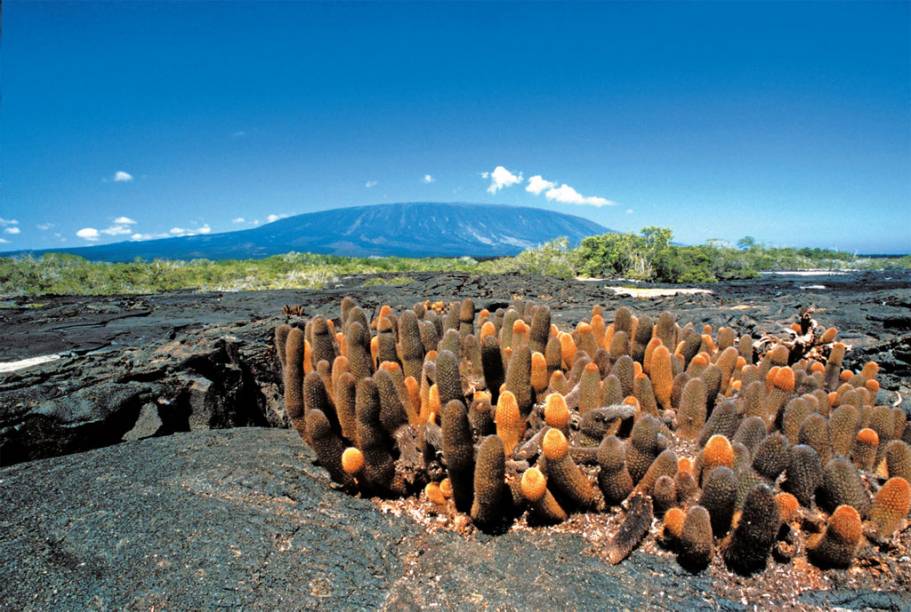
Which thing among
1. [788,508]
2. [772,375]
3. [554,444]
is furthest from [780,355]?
[554,444]

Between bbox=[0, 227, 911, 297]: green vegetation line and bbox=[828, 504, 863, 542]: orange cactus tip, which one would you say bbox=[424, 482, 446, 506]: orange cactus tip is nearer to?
bbox=[828, 504, 863, 542]: orange cactus tip

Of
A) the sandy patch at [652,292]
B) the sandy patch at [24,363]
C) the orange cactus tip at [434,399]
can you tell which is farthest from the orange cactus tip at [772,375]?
the sandy patch at [652,292]

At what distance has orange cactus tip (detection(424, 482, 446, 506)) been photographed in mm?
2332

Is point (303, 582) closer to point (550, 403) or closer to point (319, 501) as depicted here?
point (319, 501)

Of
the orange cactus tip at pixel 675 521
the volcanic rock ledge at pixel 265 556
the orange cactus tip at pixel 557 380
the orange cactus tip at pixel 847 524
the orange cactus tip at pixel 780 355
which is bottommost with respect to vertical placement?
the volcanic rock ledge at pixel 265 556

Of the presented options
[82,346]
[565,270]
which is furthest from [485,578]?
[565,270]

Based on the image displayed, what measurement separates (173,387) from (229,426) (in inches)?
21.4

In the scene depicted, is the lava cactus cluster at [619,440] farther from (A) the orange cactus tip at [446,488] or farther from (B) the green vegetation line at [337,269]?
(B) the green vegetation line at [337,269]

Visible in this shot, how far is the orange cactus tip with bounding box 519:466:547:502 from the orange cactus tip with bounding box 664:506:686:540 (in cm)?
52

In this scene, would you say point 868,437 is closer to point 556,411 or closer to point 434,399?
point 556,411

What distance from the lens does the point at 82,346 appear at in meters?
4.77

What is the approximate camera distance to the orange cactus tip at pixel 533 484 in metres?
2.02

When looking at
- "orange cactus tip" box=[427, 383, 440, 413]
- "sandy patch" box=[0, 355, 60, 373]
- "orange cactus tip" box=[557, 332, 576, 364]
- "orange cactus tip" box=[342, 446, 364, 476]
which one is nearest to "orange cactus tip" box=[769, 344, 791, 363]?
"orange cactus tip" box=[557, 332, 576, 364]

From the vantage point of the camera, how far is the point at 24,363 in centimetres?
406
